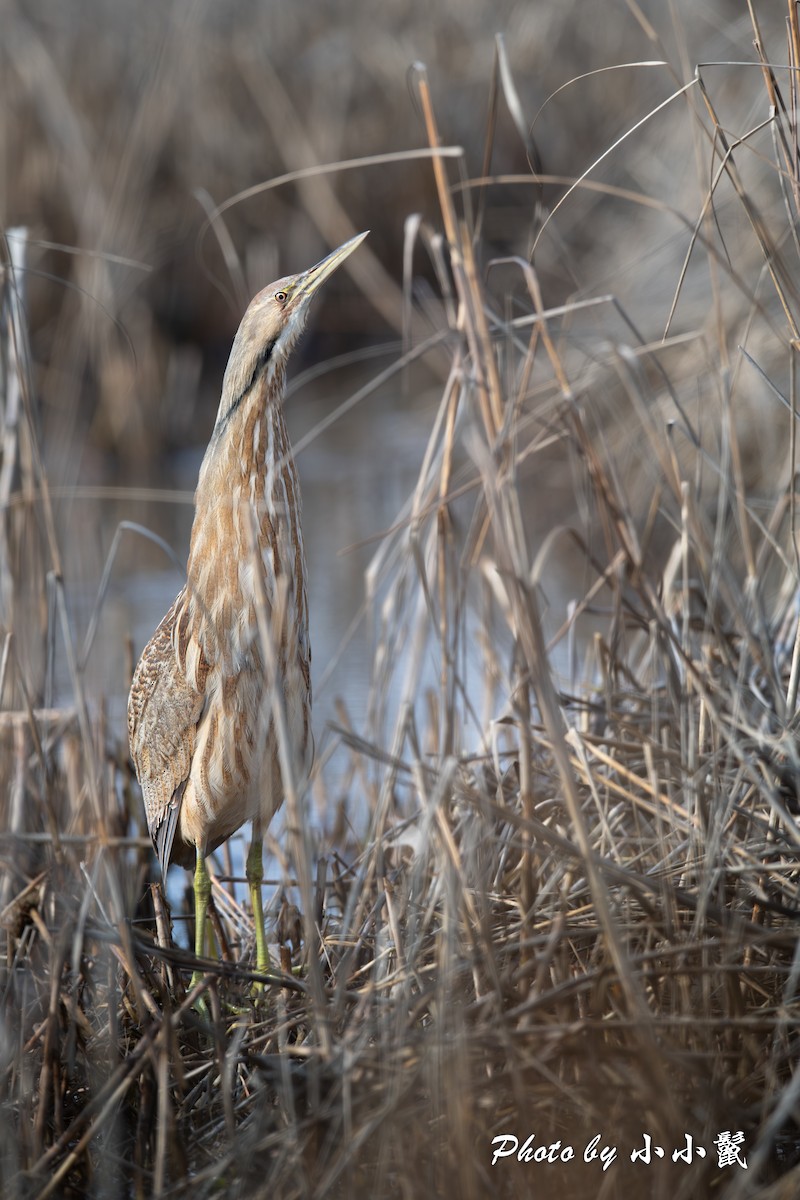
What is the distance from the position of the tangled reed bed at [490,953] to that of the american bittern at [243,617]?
195 mm

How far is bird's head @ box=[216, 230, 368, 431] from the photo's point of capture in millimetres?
2547

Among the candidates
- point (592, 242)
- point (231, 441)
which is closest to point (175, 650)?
point (231, 441)

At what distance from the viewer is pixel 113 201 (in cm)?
634

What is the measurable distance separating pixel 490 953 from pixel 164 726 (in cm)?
110

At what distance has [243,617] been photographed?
257 centimetres

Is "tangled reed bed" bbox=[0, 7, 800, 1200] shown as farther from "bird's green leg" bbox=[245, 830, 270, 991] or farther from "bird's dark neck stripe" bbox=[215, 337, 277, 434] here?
"bird's dark neck stripe" bbox=[215, 337, 277, 434]

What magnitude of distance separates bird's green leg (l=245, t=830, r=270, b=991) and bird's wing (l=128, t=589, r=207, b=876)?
170 mm

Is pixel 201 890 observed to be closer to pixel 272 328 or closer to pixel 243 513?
pixel 243 513

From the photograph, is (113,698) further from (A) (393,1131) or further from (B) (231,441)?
(A) (393,1131)

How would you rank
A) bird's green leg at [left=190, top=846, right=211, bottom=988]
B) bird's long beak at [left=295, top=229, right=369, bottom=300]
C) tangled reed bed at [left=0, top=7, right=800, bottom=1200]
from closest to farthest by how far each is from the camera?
tangled reed bed at [left=0, top=7, right=800, bottom=1200]
bird's long beak at [left=295, top=229, right=369, bottom=300]
bird's green leg at [left=190, top=846, right=211, bottom=988]

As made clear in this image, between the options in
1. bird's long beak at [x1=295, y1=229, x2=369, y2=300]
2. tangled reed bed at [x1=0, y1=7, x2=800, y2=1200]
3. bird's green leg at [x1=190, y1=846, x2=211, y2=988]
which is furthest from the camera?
bird's green leg at [x1=190, y1=846, x2=211, y2=988]

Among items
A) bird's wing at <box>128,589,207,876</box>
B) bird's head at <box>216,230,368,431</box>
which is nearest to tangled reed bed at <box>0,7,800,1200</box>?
bird's wing at <box>128,589,207,876</box>

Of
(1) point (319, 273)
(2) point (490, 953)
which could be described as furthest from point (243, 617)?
(2) point (490, 953)

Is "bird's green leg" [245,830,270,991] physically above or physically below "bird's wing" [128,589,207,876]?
below
